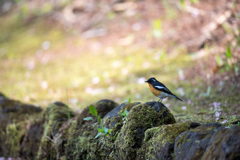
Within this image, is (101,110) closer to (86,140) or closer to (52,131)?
(86,140)

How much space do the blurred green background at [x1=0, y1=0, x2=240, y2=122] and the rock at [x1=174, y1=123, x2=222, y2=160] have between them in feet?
5.05

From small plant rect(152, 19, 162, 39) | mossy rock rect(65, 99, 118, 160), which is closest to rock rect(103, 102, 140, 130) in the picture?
mossy rock rect(65, 99, 118, 160)

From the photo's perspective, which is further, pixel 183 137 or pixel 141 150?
pixel 141 150

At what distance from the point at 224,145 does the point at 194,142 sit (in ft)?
0.99

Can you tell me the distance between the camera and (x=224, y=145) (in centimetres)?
150

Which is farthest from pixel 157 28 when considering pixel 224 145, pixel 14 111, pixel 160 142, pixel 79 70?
pixel 224 145

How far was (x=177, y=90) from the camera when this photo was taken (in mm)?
5066

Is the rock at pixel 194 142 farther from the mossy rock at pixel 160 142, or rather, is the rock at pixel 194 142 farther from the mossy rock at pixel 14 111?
the mossy rock at pixel 14 111

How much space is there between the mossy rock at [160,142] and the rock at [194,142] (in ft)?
0.38

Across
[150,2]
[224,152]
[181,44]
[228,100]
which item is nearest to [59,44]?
[150,2]

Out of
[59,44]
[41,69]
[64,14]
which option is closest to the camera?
[41,69]

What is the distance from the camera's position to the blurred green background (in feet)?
16.2

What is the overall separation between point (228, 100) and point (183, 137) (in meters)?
2.20

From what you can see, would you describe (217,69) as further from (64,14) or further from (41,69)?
(64,14)
